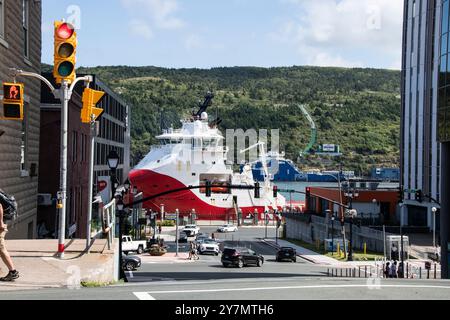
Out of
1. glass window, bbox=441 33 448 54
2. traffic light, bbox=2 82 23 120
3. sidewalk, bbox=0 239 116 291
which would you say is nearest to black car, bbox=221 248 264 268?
glass window, bbox=441 33 448 54

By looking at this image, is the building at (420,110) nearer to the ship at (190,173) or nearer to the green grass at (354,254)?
the green grass at (354,254)

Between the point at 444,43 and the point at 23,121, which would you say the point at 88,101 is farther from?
the point at 444,43

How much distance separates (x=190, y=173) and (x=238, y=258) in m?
59.8

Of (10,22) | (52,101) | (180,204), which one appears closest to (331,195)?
(180,204)

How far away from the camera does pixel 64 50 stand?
46.0ft

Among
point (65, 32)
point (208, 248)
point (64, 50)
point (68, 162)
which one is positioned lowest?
point (208, 248)

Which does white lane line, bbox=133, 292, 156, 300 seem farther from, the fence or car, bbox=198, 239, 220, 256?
car, bbox=198, 239, 220, 256

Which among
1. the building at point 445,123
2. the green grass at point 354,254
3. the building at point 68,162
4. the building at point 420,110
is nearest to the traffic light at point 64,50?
the building at point 68,162

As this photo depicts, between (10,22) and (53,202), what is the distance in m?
12.5

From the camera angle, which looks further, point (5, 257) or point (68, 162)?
point (68, 162)

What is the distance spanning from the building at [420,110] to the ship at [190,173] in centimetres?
3456

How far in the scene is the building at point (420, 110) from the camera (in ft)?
201

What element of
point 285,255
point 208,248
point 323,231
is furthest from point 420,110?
point 285,255
